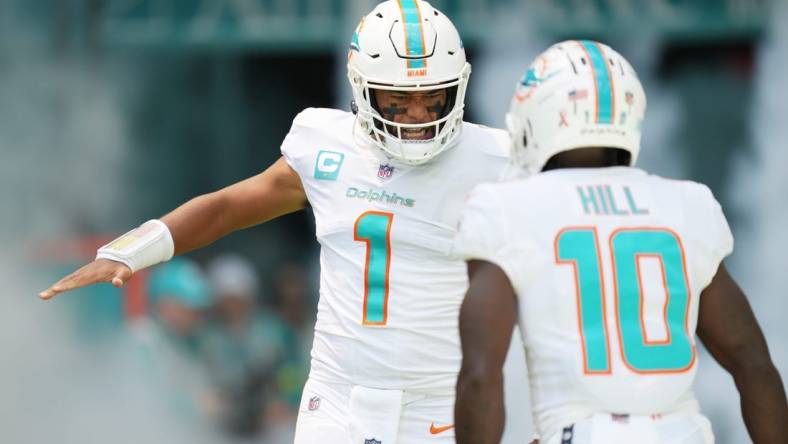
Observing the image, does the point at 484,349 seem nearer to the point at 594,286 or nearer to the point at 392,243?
the point at 594,286

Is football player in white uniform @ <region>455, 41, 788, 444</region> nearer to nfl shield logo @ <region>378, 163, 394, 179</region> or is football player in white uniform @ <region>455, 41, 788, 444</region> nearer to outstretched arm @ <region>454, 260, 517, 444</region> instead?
outstretched arm @ <region>454, 260, 517, 444</region>

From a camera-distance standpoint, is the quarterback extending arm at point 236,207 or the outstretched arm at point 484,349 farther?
the quarterback extending arm at point 236,207

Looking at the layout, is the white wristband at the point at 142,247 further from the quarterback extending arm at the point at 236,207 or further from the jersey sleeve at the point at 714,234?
the jersey sleeve at the point at 714,234

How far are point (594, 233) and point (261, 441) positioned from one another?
6.32 meters

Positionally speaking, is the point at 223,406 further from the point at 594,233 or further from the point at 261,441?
the point at 594,233

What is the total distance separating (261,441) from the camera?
30.5 ft

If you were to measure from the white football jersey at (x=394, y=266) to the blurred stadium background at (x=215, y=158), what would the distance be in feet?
15.5

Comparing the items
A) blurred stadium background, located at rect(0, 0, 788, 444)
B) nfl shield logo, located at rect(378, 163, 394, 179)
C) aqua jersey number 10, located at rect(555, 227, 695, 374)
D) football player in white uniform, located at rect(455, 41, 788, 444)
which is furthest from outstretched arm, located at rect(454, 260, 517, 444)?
blurred stadium background, located at rect(0, 0, 788, 444)

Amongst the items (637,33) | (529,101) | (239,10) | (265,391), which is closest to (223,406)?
(265,391)

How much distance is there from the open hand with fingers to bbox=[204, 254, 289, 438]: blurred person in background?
16.3 feet

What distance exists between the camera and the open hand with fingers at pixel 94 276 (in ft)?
14.1

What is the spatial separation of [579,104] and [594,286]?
0.41m

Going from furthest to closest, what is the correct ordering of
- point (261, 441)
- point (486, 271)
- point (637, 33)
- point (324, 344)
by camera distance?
1. point (637, 33)
2. point (261, 441)
3. point (324, 344)
4. point (486, 271)

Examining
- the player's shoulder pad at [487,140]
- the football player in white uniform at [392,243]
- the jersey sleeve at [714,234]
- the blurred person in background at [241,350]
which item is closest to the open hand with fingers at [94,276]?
the football player in white uniform at [392,243]
